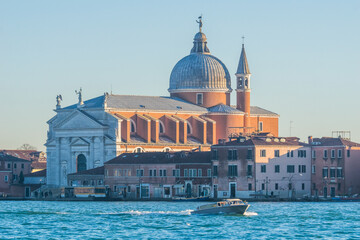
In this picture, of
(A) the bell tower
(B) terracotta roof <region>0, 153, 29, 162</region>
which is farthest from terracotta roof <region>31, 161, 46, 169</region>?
(A) the bell tower

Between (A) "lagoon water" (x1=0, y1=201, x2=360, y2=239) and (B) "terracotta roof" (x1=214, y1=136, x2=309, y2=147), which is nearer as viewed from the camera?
(A) "lagoon water" (x1=0, y1=201, x2=360, y2=239)

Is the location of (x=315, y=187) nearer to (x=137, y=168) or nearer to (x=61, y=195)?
(x=137, y=168)

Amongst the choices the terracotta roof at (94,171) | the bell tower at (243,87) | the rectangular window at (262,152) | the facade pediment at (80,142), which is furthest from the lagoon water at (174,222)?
the bell tower at (243,87)

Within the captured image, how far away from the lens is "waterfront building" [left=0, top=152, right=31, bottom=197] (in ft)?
351

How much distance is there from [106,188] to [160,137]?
1331 centimetres

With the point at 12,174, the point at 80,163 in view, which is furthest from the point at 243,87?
the point at 12,174

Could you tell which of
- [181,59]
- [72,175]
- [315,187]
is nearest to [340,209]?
[315,187]

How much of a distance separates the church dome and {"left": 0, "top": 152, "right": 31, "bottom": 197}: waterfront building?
14929 millimetres

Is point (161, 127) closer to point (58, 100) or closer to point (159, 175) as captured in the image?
point (58, 100)

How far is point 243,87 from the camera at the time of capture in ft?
377

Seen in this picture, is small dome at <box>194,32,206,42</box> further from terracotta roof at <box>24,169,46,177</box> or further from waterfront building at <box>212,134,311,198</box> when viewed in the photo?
waterfront building at <box>212,134,311,198</box>

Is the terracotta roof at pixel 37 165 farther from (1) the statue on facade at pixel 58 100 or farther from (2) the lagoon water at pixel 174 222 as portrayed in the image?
(2) the lagoon water at pixel 174 222

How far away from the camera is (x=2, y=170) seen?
11200 centimetres

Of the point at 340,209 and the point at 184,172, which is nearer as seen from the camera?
A: the point at 340,209
